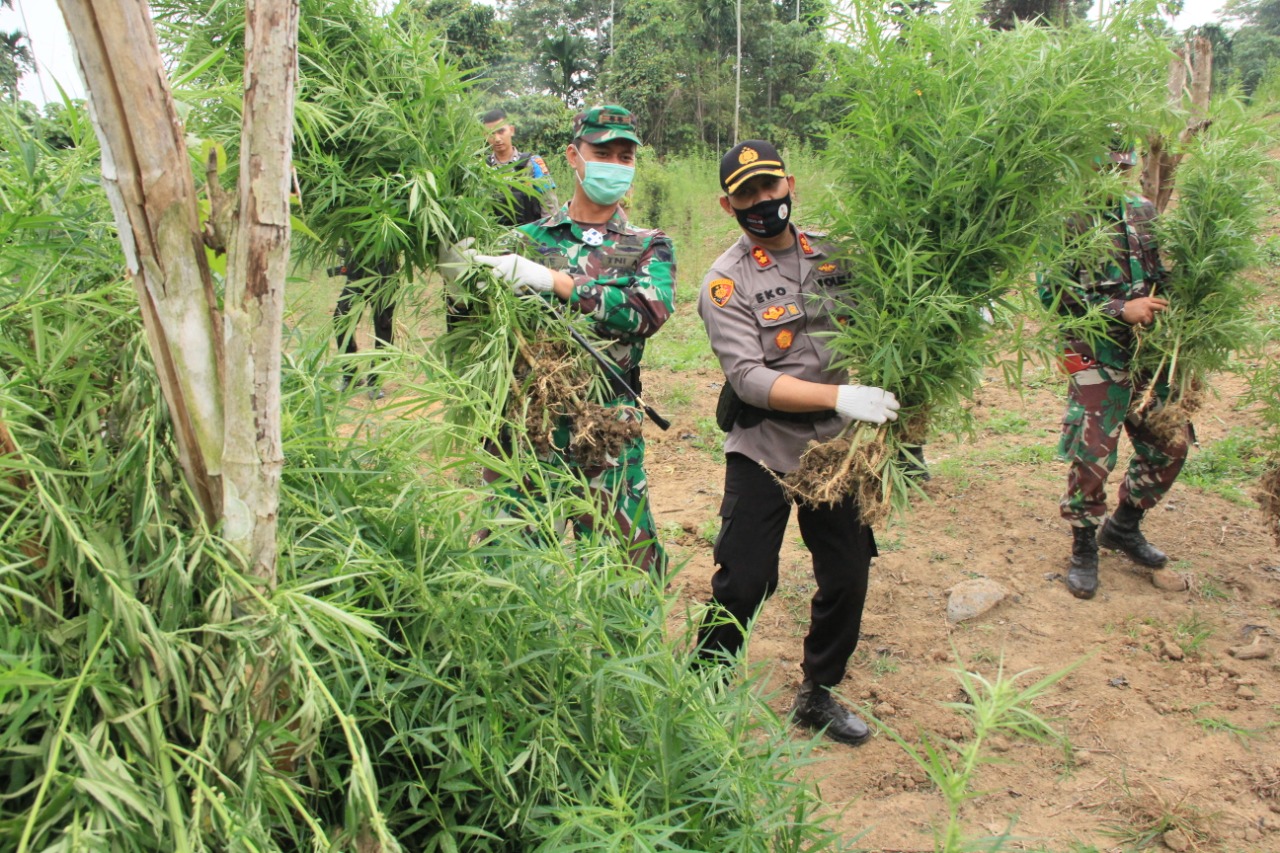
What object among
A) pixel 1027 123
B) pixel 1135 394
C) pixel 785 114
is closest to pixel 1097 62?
pixel 1027 123

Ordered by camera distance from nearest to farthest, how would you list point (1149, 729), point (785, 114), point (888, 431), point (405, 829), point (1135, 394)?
point (405, 829)
point (888, 431)
point (1149, 729)
point (1135, 394)
point (785, 114)

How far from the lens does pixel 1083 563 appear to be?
4270mm

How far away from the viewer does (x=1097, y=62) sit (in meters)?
2.48

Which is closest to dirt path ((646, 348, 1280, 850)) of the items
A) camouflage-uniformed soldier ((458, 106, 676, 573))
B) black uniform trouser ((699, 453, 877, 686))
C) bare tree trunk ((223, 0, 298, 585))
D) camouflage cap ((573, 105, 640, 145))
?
black uniform trouser ((699, 453, 877, 686))

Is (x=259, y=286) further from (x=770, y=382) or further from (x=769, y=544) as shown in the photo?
(x=769, y=544)

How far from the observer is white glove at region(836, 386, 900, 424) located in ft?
8.76

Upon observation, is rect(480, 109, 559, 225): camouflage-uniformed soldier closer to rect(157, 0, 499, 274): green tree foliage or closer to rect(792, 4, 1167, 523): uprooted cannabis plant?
rect(157, 0, 499, 274): green tree foliage

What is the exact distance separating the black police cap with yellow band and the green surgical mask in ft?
1.84


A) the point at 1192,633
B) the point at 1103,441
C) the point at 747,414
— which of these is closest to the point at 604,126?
the point at 747,414

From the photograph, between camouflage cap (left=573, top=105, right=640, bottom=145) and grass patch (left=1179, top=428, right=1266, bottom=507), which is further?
grass patch (left=1179, top=428, right=1266, bottom=507)

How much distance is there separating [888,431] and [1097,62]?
119 cm

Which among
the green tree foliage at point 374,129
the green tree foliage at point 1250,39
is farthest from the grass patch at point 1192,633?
the green tree foliage at point 1250,39

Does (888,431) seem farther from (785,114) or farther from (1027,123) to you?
(785,114)

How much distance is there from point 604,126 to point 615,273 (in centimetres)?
58
